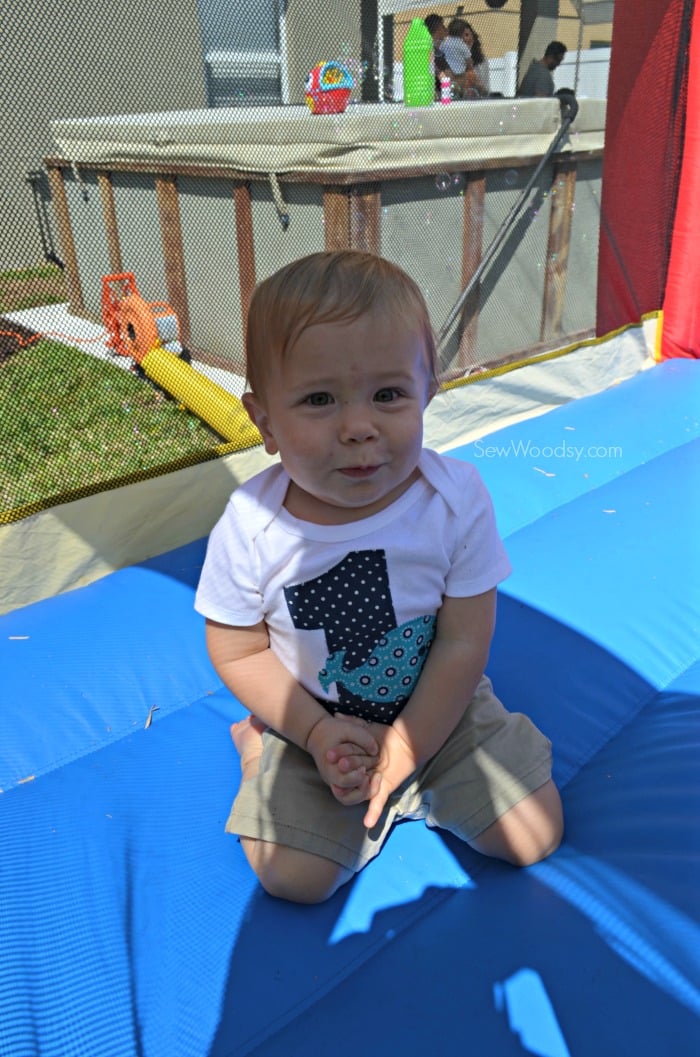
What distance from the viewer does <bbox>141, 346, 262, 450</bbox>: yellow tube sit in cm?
221

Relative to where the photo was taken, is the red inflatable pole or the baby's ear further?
the red inflatable pole

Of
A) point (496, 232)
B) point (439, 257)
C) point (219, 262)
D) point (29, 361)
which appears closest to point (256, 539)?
point (29, 361)

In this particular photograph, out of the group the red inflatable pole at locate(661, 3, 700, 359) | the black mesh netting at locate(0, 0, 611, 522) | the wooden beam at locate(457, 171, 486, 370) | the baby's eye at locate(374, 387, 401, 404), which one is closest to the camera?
the baby's eye at locate(374, 387, 401, 404)

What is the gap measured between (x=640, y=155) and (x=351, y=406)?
249cm

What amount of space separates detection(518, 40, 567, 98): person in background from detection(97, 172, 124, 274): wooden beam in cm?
142

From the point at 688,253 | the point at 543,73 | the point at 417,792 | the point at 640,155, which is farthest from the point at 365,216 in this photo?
the point at 417,792

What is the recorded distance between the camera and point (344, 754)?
999 mm

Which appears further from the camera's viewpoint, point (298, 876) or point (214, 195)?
point (214, 195)

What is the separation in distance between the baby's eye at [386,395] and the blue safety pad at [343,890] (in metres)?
0.58

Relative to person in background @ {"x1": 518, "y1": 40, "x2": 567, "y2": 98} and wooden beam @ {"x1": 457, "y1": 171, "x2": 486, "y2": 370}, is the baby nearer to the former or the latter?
wooden beam @ {"x1": 457, "y1": 171, "x2": 486, "y2": 370}

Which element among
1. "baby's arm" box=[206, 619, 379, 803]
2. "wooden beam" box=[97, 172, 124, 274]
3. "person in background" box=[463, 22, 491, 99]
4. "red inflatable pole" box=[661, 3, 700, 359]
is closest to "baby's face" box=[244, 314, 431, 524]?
"baby's arm" box=[206, 619, 379, 803]

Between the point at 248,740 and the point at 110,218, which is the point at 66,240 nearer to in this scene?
the point at 110,218

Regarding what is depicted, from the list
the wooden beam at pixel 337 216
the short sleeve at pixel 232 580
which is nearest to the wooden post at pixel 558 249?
the wooden beam at pixel 337 216

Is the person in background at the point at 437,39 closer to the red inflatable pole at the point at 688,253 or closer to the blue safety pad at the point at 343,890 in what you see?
the red inflatable pole at the point at 688,253
